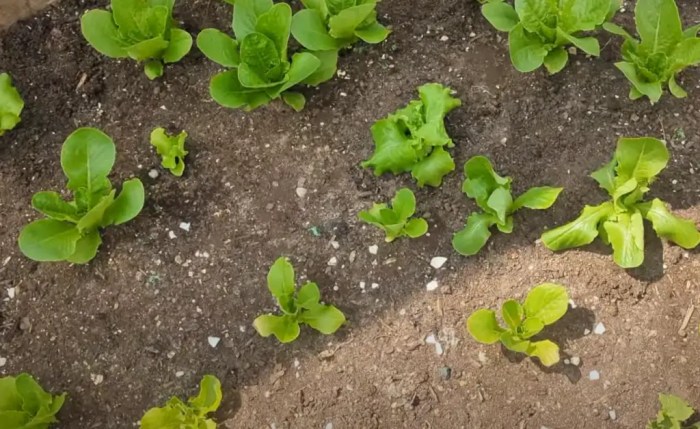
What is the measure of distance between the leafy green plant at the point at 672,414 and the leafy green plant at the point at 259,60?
1222 mm

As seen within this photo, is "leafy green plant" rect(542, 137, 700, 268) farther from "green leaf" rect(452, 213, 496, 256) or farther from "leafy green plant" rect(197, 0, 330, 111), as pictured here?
"leafy green plant" rect(197, 0, 330, 111)

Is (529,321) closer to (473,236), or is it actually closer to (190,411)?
(473,236)

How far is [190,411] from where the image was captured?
1834mm

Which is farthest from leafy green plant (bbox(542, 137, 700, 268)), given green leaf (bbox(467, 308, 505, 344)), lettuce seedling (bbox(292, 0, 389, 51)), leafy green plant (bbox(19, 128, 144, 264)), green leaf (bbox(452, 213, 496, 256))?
leafy green plant (bbox(19, 128, 144, 264))

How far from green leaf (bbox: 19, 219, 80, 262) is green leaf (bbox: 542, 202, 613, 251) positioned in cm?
123

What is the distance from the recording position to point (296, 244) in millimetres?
2074

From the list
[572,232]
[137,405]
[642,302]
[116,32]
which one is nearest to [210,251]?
[137,405]

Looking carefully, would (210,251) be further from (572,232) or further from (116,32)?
(572,232)

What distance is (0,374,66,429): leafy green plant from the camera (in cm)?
181

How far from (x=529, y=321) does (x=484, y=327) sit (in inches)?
4.3

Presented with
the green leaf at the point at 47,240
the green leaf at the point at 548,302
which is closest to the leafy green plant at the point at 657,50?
the green leaf at the point at 548,302

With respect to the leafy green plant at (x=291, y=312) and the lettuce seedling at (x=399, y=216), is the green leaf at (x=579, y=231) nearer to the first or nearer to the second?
the lettuce seedling at (x=399, y=216)

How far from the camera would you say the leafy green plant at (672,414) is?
1.76 m

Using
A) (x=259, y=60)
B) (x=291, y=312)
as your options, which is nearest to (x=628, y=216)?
(x=291, y=312)
